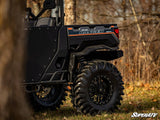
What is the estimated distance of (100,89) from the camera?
607 centimetres

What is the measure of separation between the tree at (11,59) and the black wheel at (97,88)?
10.2ft

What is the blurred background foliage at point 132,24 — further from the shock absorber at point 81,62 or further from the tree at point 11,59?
the tree at point 11,59

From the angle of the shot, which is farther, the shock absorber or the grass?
the shock absorber

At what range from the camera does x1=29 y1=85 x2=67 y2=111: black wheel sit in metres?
6.76

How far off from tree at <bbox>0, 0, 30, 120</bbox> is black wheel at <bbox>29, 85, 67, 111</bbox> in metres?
3.95

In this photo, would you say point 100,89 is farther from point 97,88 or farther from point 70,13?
point 70,13

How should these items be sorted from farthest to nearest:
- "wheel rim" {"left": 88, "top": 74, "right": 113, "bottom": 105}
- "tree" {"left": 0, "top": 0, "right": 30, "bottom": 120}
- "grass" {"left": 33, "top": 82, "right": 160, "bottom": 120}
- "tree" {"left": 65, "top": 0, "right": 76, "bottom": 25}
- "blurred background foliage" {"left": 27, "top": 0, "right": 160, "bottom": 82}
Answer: "tree" {"left": 65, "top": 0, "right": 76, "bottom": 25}, "blurred background foliage" {"left": 27, "top": 0, "right": 160, "bottom": 82}, "wheel rim" {"left": 88, "top": 74, "right": 113, "bottom": 105}, "grass" {"left": 33, "top": 82, "right": 160, "bottom": 120}, "tree" {"left": 0, "top": 0, "right": 30, "bottom": 120}

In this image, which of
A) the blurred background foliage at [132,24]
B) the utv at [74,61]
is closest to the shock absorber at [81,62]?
the utv at [74,61]

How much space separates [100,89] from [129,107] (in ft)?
3.60

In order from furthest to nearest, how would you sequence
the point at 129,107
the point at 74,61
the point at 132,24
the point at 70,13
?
the point at 132,24 → the point at 70,13 → the point at 129,107 → the point at 74,61

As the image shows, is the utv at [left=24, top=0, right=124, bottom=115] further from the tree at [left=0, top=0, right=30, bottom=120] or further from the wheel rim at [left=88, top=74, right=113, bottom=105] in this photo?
the tree at [left=0, top=0, right=30, bottom=120]

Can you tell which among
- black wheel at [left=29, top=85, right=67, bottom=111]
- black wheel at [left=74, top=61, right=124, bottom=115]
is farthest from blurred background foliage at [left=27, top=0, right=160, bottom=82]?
black wheel at [left=74, top=61, right=124, bottom=115]

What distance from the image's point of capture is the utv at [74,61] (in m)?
5.84

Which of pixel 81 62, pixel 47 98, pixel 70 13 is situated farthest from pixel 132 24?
pixel 81 62
